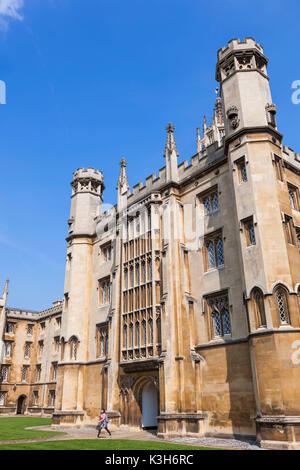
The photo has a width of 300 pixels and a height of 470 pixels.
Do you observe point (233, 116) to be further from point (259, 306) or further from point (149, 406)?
Result: point (149, 406)

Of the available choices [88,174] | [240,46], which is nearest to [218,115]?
[88,174]

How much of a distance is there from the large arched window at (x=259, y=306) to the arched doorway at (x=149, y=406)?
9.22 metres

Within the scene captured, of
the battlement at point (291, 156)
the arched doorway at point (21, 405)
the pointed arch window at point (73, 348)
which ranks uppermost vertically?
the battlement at point (291, 156)

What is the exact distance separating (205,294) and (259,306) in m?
4.32

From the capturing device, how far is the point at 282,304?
1537 centimetres

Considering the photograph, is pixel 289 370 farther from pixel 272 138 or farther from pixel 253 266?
pixel 272 138

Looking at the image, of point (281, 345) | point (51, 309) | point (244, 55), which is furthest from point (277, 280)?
point (51, 309)

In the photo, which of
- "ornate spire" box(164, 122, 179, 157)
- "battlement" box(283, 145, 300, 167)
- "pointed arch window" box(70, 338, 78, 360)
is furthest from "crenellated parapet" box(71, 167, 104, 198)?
"battlement" box(283, 145, 300, 167)

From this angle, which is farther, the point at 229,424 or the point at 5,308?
the point at 5,308

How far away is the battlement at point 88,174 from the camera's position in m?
31.8

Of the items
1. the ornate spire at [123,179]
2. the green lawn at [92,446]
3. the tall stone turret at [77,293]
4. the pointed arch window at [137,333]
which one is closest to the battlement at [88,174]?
the tall stone turret at [77,293]

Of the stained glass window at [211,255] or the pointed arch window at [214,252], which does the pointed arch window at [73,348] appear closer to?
the pointed arch window at [214,252]

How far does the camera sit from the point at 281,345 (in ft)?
47.7

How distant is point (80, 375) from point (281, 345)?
16.2m
